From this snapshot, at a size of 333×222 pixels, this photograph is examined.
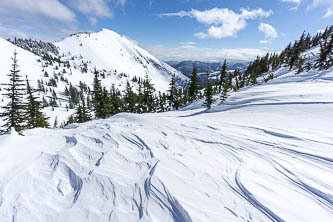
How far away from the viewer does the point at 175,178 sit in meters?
3.70

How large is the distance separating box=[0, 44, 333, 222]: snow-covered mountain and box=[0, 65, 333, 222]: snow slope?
22 millimetres

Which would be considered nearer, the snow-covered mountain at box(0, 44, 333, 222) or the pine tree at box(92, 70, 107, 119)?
the snow-covered mountain at box(0, 44, 333, 222)

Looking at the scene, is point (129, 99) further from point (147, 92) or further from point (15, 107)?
point (15, 107)

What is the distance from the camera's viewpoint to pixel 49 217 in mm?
3129

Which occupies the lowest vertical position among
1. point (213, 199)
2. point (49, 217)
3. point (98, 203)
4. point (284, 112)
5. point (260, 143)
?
point (49, 217)

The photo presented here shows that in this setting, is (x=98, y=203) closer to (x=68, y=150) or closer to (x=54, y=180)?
(x=54, y=180)

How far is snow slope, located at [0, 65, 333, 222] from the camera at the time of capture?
2.95m

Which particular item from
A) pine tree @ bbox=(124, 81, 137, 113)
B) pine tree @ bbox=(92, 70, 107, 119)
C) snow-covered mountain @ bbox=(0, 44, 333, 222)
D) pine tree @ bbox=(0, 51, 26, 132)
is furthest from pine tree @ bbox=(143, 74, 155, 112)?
snow-covered mountain @ bbox=(0, 44, 333, 222)

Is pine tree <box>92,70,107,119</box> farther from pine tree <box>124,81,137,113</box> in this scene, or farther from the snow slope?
the snow slope

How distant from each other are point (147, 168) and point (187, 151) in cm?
159

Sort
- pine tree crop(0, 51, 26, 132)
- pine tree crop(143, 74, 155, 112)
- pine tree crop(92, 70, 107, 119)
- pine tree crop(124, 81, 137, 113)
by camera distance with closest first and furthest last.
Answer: pine tree crop(0, 51, 26, 132) < pine tree crop(92, 70, 107, 119) < pine tree crop(124, 81, 137, 113) < pine tree crop(143, 74, 155, 112)

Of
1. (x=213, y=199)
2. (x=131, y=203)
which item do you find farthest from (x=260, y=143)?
(x=131, y=203)

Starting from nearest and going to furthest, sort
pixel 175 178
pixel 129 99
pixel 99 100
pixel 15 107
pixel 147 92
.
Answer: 1. pixel 175 178
2. pixel 15 107
3. pixel 99 100
4. pixel 129 99
5. pixel 147 92

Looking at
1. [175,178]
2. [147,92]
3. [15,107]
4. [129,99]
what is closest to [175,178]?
[175,178]
